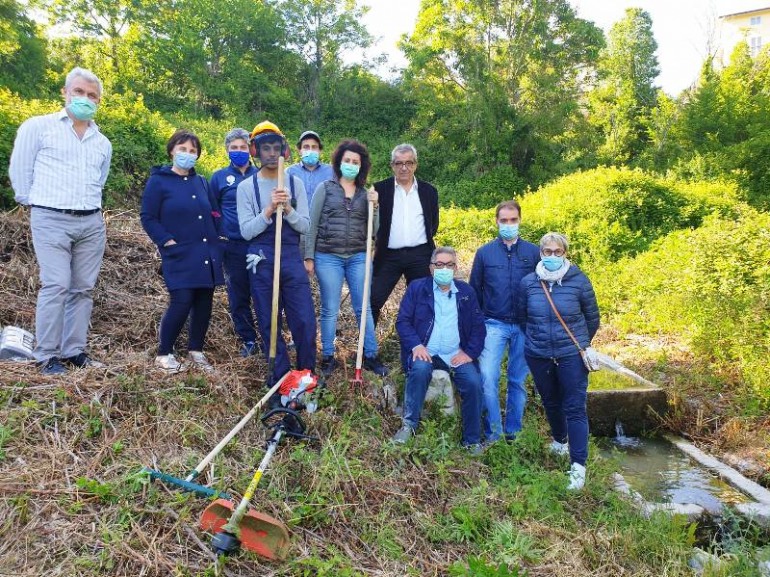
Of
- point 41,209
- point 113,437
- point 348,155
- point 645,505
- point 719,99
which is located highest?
point 719,99

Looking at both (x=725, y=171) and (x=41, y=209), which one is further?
(x=725, y=171)

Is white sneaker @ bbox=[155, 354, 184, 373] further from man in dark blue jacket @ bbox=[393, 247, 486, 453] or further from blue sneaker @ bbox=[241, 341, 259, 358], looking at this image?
man in dark blue jacket @ bbox=[393, 247, 486, 453]

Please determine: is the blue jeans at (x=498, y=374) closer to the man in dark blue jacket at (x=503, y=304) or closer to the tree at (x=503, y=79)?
the man in dark blue jacket at (x=503, y=304)

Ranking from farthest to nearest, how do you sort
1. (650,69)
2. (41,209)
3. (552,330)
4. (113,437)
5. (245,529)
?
(650,69) < (552,330) < (41,209) < (113,437) < (245,529)

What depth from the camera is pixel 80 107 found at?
12.2ft

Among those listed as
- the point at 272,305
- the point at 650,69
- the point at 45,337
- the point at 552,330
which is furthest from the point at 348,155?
the point at 650,69

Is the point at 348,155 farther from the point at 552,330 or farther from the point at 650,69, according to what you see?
the point at 650,69

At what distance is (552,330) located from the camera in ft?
12.8

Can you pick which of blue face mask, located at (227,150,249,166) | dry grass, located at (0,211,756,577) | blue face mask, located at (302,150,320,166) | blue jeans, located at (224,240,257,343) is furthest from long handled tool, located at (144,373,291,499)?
blue face mask, located at (302,150,320,166)

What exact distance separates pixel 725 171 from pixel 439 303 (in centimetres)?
1577

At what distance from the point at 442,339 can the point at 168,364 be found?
2.01m

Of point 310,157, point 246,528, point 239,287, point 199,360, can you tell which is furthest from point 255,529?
point 310,157

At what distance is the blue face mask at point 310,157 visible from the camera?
4867 mm

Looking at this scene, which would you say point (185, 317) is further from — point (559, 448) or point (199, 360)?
point (559, 448)
